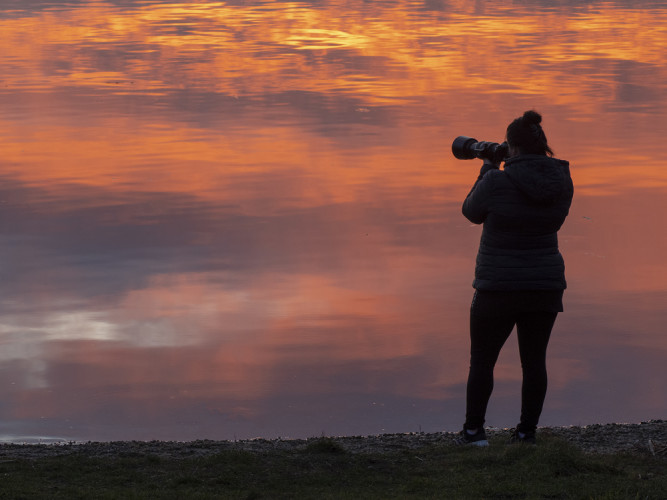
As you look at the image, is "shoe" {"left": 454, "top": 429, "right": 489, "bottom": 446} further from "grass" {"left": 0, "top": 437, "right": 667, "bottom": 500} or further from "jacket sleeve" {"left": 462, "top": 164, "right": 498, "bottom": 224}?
"jacket sleeve" {"left": 462, "top": 164, "right": 498, "bottom": 224}

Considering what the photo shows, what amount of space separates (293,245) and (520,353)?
5681 millimetres

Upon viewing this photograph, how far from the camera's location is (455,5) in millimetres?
42125

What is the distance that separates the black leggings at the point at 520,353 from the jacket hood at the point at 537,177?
59 cm

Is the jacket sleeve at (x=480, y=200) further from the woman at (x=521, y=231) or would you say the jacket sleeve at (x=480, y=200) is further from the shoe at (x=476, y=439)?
the shoe at (x=476, y=439)

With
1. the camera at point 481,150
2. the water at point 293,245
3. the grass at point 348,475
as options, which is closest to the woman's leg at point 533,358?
the grass at point 348,475

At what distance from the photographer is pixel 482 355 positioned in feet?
20.1

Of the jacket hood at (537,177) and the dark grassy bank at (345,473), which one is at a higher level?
the jacket hood at (537,177)

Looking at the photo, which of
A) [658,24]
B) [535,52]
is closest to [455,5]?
[658,24]

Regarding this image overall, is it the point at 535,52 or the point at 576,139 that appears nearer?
the point at 576,139

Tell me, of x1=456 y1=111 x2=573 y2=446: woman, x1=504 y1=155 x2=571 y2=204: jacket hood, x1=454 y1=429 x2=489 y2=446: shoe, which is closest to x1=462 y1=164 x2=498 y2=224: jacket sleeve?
x1=456 y1=111 x2=573 y2=446: woman

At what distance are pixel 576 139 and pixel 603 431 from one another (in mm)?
10122

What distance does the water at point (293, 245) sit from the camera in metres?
8.10

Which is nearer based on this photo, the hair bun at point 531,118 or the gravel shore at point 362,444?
the hair bun at point 531,118

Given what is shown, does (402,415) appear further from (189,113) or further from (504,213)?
(189,113)
